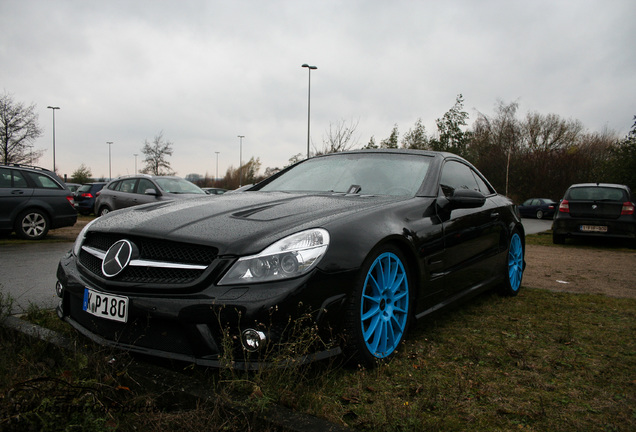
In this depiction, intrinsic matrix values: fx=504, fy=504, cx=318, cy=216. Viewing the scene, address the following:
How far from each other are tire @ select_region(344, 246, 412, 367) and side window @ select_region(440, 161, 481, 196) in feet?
3.74

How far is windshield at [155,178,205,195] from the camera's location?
13.2m

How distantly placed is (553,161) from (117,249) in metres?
43.3

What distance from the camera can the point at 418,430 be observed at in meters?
1.99

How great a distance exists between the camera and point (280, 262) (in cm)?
237

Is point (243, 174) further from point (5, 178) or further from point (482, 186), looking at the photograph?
point (482, 186)

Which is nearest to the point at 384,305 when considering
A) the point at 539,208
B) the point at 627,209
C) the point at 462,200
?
the point at 462,200

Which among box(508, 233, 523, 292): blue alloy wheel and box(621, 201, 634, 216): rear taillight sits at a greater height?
box(621, 201, 634, 216): rear taillight

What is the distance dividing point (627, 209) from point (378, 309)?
9966mm

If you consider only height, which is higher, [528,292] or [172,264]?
[172,264]

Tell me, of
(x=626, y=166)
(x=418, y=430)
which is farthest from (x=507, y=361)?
(x=626, y=166)

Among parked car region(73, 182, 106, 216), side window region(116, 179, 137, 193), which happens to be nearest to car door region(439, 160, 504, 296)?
side window region(116, 179, 137, 193)

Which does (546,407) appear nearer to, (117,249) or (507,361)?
(507,361)

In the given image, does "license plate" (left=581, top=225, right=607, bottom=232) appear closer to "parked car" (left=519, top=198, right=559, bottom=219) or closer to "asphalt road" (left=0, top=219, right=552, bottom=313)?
"asphalt road" (left=0, top=219, right=552, bottom=313)

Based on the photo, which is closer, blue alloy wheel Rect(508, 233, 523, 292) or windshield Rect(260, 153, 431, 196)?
windshield Rect(260, 153, 431, 196)
